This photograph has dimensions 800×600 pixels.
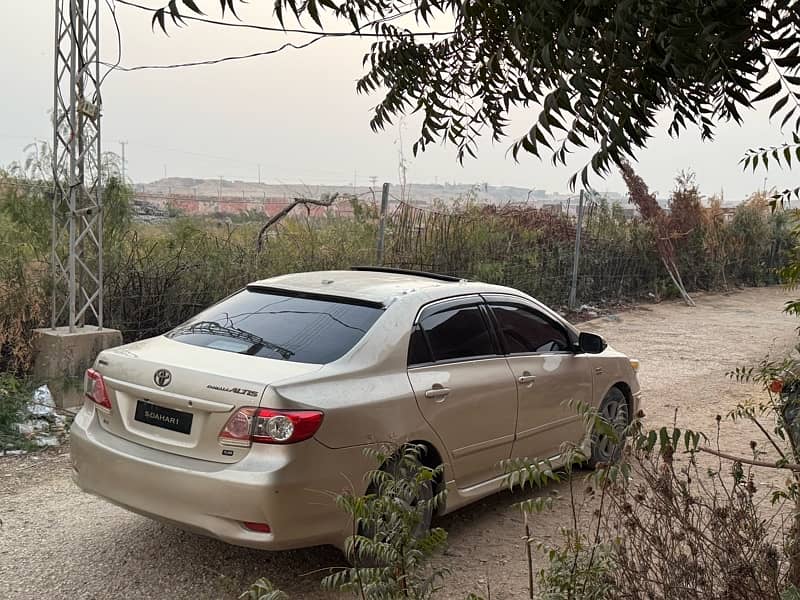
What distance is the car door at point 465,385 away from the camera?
15.8 feet

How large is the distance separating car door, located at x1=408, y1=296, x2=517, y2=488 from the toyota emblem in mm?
1312

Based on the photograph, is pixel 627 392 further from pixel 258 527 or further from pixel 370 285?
pixel 258 527

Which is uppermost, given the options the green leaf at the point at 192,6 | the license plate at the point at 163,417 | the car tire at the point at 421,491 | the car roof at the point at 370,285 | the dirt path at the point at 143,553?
the green leaf at the point at 192,6

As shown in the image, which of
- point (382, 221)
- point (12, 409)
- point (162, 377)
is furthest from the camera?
point (382, 221)

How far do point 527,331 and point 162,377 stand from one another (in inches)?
104

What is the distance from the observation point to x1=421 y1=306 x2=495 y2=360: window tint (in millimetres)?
5082

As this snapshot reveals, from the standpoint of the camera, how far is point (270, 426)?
3994mm

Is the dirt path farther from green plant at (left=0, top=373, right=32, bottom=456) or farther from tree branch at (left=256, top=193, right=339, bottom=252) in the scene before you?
tree branch at (left=256, top=193, right=339, bottom=252)

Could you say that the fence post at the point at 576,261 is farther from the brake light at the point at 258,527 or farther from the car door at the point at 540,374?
the brake light at the point at 258,527

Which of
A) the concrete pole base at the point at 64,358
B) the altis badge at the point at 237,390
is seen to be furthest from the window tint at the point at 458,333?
the concrete pole base at the point at 64,358

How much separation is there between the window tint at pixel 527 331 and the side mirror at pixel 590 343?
0.36 feet

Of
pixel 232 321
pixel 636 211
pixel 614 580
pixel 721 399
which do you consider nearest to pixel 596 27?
pixel 614 580

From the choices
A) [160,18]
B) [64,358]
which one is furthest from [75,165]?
[160,18]

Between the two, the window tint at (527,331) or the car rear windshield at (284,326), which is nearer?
the car rear windshield at (284,326)
